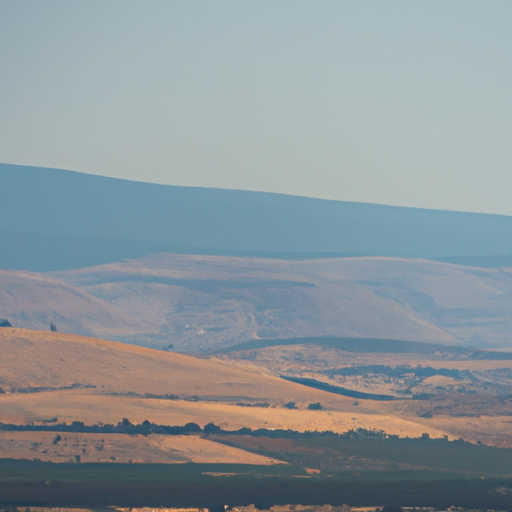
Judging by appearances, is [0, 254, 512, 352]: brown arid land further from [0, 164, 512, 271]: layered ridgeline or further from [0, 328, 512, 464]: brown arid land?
[0, 328, 512, 464]: brown arid land

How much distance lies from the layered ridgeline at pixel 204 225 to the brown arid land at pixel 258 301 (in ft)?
46.5

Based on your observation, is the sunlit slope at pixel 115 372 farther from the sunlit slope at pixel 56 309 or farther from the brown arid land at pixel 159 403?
the sunlit slope at pixel 56 309

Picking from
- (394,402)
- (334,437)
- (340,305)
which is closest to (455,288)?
(340,305)

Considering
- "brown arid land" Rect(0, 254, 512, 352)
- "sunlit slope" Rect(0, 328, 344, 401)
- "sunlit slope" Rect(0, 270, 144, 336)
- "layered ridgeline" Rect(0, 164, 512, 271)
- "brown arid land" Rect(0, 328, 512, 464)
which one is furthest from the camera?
"layered ridgeline" Rect(0, 164, 512, 271)

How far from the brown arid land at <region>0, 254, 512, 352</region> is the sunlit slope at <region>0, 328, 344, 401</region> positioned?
30.9m

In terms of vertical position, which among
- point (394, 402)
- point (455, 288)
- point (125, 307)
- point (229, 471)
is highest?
point (455, 288)

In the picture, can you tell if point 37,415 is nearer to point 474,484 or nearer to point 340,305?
point 474,484

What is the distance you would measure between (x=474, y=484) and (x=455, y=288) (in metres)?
104

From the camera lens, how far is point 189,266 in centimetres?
12681

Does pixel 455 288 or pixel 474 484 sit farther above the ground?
pixel 455 288

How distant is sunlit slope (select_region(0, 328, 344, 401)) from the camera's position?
4872cm

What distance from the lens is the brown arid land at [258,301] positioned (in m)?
96.8

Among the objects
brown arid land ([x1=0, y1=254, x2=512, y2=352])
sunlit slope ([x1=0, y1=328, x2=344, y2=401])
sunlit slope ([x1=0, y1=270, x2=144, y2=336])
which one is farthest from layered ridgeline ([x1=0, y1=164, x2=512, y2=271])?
sunlit slope ([x1=0, y1=328, x2=344, y2=401])

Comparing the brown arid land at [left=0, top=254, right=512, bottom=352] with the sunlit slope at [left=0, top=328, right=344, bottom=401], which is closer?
the sunlit slope at [left=0, top=328, right=344, bottom=401]
